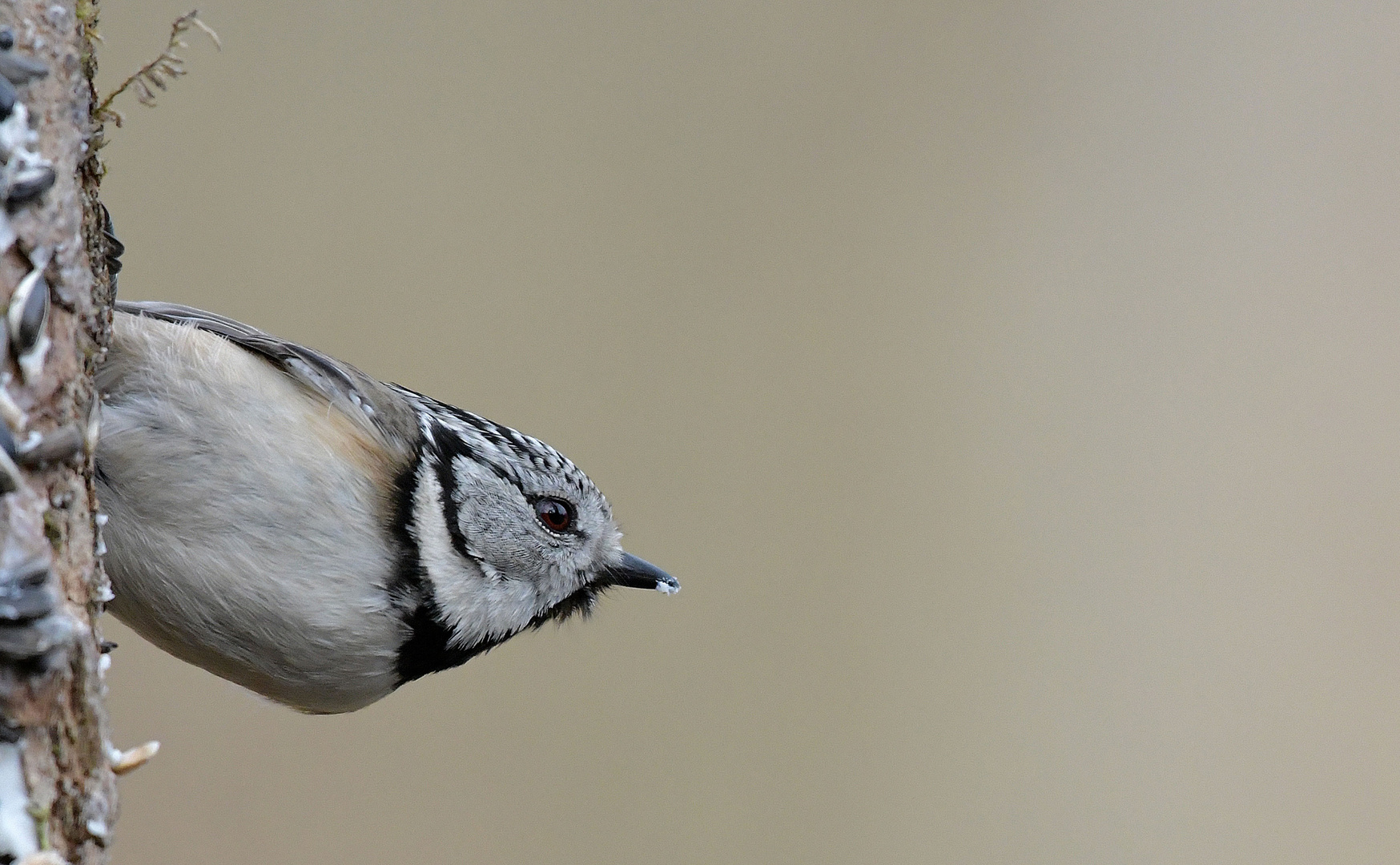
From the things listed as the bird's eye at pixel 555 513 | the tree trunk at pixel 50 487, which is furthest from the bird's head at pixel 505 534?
the tree trunk at pixel 50 487

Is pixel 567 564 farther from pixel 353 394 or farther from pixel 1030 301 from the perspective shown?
pixel 1030 301

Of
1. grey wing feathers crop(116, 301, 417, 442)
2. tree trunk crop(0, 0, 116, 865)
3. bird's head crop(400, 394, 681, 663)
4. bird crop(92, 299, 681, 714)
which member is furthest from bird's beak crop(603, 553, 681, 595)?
tree trunk crop(0, 0, 116, 865)

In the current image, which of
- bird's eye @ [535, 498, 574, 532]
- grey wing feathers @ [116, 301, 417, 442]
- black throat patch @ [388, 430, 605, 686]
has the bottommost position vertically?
black throat patch @ [388, 430, 605, 686]

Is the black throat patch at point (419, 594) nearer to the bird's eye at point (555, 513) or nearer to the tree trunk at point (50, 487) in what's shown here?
the bird's eye at point (555, 513)

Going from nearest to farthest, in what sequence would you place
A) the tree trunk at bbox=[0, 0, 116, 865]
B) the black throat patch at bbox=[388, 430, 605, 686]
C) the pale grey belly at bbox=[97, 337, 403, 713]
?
1. the tree trunk at bbox=[0, 0, 116, 865]
2. the pale grey belly at bbox=[97, 337, 403, 713]
3. the black throat patch at bbox=[388, 430, 605, 686]

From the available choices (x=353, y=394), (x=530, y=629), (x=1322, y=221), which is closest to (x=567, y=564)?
(x=530, y=629)

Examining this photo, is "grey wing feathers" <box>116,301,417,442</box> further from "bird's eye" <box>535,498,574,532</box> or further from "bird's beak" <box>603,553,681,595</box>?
"bird's beak" <box>603,553,681,595</box>

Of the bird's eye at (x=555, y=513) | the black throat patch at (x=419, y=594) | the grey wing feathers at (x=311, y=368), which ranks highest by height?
the grey wing feathers at (x=311, y=368)

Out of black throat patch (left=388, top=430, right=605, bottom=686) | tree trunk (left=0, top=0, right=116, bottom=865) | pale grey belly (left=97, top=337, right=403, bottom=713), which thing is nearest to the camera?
tree trunk (left=0, top=0, right=116, bottom=865)
